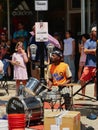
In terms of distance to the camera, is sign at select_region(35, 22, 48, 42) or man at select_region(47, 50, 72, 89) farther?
sign at select_region(35, 22, 48, 42)

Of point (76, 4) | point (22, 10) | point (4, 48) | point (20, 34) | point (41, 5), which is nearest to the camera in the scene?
point (41, 5)

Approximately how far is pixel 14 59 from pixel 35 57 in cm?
137

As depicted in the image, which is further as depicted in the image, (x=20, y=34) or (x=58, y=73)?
(x=20, y=34)

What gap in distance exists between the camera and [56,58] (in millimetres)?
10406

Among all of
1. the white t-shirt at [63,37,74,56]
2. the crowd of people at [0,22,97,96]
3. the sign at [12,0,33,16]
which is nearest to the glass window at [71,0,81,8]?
the crowd of people at [0,22,97,96]

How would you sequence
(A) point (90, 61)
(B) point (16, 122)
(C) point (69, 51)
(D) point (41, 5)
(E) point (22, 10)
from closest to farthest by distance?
(B) point (16, 122) → (A) point (90, 61) → (D) point (41, 5) → (C) point (69, 51) → (E) point (22, 10)

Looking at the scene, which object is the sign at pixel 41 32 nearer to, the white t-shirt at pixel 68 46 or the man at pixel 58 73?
the man at pixel 58 73

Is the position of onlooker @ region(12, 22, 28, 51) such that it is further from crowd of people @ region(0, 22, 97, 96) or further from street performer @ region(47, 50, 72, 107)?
street performer @ region(47, 50, 72, 107)

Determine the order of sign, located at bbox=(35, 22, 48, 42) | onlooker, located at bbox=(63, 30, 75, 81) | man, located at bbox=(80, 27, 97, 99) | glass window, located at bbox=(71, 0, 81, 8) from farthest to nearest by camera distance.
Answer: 1. glass window, located at bbox=(71, 0, 81, 8)
2. onlooker, located at bbox=(63, 30, 75, 81)
3. sign, located at bbox=(35, 22, 48, 42)
4. man, located at bbox=(80, 27, 97, 99)

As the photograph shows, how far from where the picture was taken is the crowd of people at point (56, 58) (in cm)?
1043

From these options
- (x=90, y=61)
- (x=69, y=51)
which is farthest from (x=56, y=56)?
(x=69, y=51)

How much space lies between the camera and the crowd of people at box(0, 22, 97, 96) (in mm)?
10430

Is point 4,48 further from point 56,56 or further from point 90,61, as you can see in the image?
point 56,56

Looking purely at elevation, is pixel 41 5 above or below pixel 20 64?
above
